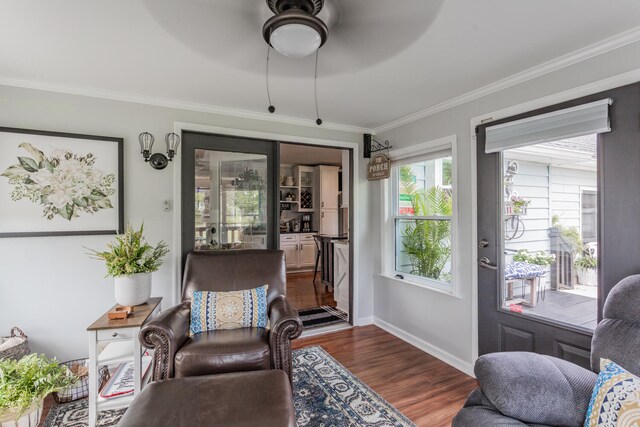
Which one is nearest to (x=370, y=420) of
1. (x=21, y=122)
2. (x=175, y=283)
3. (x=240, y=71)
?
(x=175, y=283)

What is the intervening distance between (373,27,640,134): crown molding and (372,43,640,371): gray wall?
0.03 m

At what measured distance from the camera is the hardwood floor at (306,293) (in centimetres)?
459

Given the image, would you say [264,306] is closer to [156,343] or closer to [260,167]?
[156,343]

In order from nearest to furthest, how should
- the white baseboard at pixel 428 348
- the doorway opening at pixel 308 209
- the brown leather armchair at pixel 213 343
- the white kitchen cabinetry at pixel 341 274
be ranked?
the brown leather armchair at pixel 213 343, the white baseboard at pixel 428 348, the white kitchen cabinetry at pixel 341 274, the doorway opening at pixel 308 209

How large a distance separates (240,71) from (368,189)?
210 cm

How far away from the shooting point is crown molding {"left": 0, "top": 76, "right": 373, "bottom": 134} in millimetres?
2434

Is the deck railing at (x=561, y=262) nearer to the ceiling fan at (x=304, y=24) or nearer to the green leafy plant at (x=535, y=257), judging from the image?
the green leafy plant at (x=535, y=257)

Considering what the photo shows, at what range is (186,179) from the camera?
298 centimetres

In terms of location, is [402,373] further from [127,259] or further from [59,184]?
[59,184]

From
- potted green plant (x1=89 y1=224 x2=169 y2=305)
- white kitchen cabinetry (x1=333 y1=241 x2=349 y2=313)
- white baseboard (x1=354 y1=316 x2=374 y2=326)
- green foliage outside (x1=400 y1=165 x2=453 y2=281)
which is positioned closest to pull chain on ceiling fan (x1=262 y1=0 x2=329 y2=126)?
potted green plant (x1=89 y1=224 x2=169 y2=305)

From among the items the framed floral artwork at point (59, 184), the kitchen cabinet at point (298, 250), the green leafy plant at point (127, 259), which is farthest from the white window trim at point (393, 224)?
the kitchen cabinet at point (298, 250)

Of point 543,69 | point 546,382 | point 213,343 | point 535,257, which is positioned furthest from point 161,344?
point 543,69

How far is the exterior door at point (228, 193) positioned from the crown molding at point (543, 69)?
1709 mm

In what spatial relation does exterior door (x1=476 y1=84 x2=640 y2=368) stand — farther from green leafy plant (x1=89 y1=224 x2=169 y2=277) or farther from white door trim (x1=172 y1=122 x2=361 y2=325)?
green leafy plant (x1=89 y1=224 x2=169 y2=277)
